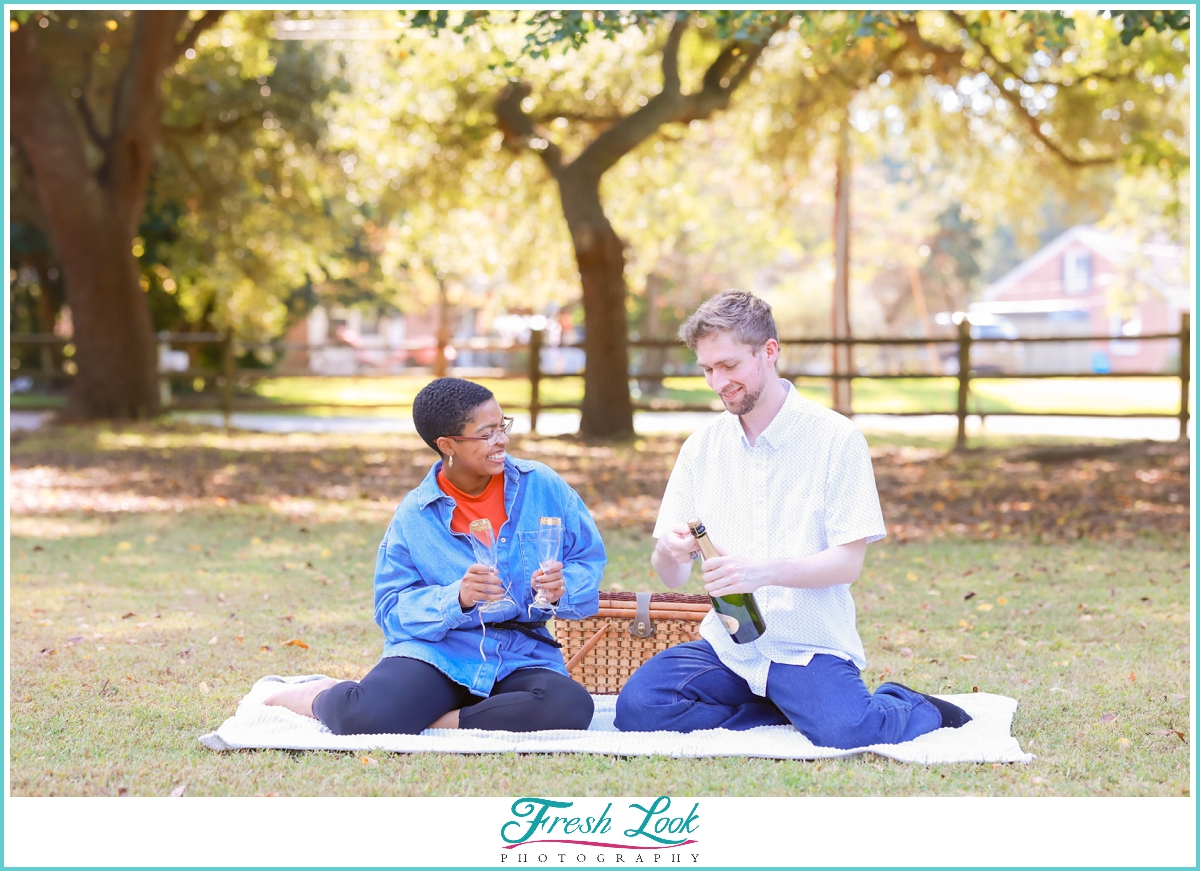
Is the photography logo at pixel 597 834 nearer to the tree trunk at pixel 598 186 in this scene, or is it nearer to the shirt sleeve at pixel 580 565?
the shirt sleeve at pixel 580 565

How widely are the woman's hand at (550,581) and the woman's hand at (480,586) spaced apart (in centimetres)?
11

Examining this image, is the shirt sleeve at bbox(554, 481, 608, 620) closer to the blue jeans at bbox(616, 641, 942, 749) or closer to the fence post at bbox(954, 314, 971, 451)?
the blue jeans at bbox(616, 641, 942, 749)

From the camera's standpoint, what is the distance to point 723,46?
14992 millimetres

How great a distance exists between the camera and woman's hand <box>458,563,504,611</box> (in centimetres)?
380

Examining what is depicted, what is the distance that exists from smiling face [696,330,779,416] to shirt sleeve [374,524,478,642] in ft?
3.48

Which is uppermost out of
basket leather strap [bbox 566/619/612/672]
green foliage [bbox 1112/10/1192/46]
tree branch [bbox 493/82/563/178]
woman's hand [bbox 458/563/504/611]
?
tree branch [bbox 493/82/563/178]

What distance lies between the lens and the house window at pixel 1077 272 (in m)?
54.1

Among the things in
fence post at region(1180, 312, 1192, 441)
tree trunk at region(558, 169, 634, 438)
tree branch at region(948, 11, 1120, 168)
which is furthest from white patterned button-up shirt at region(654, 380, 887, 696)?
fence post at region(1180, 312, 1192, 441)

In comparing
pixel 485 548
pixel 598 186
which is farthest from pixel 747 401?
pixel 598 186

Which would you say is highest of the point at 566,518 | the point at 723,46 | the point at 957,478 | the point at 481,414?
the point at 723,46

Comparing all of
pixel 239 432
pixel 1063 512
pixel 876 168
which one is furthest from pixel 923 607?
pixel 876 168

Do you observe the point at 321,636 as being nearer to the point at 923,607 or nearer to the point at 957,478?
the point at 923,607

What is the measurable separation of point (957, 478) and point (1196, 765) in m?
9.06

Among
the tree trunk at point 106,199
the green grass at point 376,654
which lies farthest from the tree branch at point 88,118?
the green grass at point 376,654
